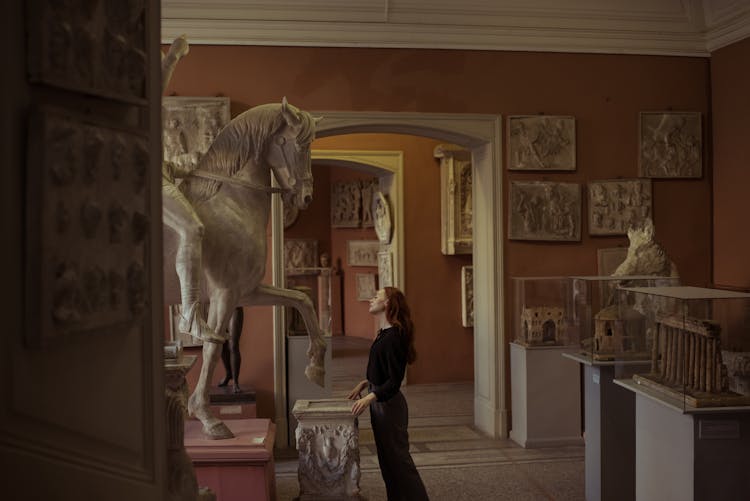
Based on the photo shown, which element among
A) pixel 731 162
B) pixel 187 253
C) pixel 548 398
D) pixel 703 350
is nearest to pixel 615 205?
pixel 731 162

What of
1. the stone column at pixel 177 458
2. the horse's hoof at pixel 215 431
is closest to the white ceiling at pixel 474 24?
the horse's hoof at pixel 215 431

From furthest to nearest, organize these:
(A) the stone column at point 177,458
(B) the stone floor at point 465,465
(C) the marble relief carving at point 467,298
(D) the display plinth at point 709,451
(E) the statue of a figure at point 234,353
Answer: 1. (C) the marble relief carving at point 467,298
2. (E) the statue of a figure at point 234,353
3. (B) the stone floor at point 465,465
4. (D) the display plinth at point 709,451
5. (A) the stone column at point 177,458

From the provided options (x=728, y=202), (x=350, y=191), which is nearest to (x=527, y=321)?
(x=728, y=202)

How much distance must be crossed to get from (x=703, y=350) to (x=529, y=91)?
479 cm

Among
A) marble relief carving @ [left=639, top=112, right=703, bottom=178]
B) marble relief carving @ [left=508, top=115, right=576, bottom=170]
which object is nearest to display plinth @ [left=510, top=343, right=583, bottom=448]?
marble relief carving @ [left=508, top=115, right=576, bottom=170]

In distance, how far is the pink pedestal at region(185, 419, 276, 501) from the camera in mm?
4879

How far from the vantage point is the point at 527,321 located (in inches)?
319

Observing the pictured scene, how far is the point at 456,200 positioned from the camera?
37.6 feet

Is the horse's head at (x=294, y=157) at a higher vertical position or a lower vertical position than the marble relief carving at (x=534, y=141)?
lower

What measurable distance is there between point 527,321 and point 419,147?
14.0ft

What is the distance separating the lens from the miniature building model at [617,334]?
5121 millimetres

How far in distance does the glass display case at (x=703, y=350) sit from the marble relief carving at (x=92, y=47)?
3.15 m

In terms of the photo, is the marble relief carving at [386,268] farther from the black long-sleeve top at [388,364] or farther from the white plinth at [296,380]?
the black long-sleeve top at [388,364]

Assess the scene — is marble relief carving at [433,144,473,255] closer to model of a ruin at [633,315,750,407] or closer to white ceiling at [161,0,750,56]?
white ceiling at [161,0,750,56]
